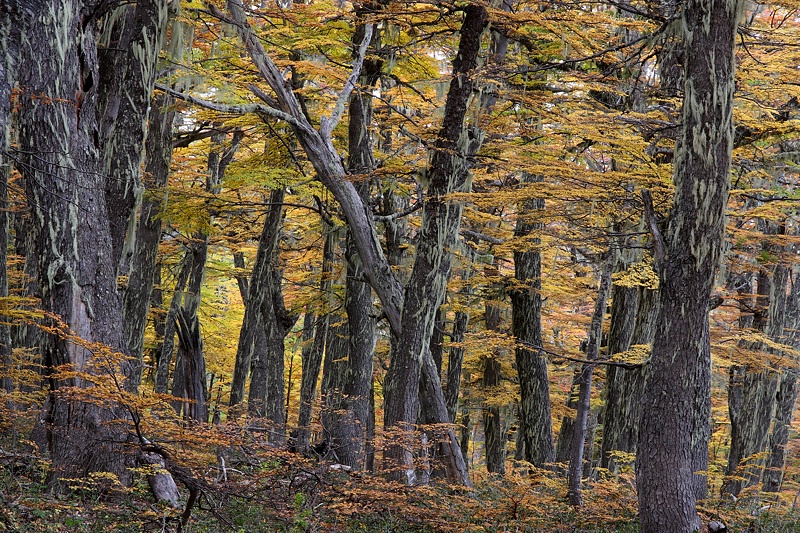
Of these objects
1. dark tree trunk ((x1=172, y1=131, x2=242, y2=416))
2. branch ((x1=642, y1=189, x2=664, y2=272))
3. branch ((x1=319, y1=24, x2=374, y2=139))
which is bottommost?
dark tree trunk ((x1=172, y1=131, x2=242, y2=416))

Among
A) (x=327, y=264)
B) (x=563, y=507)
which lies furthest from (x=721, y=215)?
(x=327, y=264)

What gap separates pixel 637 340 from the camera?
14047mm

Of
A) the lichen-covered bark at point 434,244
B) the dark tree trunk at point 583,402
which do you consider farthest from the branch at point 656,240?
the dark tree trunk at point 583,402

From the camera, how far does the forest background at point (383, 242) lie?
6746mm

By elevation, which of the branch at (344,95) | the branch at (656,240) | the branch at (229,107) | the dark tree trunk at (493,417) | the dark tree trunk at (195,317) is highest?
the branch at (344,95)

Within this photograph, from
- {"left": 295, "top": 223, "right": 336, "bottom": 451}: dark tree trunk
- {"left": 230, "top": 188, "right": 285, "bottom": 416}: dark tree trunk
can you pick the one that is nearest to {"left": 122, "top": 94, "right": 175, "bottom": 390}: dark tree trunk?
{"left": 230, "top": 188, "right": 285, "bottom": 416}: dark tree trunk

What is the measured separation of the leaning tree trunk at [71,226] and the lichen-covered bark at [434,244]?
3.96 meters

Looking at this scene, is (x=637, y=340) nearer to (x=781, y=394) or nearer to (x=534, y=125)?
(x=534, y=125)

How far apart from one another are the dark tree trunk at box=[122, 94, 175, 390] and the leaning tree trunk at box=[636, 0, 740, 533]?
27.1 ft

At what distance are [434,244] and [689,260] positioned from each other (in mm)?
3643

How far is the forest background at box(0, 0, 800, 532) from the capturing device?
6.75m

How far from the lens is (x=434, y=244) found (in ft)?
32.2

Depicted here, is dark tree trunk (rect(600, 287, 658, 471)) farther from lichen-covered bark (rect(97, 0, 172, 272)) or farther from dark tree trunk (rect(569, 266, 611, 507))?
lichen-covered bark (rect(97, 0, 172, 272))

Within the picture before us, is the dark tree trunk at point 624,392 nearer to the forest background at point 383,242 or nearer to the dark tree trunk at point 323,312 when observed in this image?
the forest background at point 383,242
